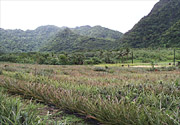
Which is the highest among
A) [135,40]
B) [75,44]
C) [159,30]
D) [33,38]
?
[33,38]

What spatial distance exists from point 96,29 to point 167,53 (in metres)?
135

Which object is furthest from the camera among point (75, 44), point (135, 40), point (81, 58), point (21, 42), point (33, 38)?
point (33, 38)

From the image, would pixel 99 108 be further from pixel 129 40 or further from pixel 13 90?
pixel 129 40

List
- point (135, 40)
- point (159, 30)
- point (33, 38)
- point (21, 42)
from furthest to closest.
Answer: point (33, 38)
point (21, 42)
point (159, 30)
point (135, 40)

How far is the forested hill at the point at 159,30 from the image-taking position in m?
98.5

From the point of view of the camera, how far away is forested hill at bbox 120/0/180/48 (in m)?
98.5

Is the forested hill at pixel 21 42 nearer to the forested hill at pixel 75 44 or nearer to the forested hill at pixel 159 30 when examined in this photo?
the forested hill at pixel 75 44

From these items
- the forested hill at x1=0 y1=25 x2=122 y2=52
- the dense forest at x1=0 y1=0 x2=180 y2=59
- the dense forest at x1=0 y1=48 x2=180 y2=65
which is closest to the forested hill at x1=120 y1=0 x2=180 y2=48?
the dense forest at x1=0 y1=0 x2=180 y2=59

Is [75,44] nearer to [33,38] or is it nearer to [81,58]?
[33,38]

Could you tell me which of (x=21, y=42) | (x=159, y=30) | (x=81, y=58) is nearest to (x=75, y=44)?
(x=21, y=42)

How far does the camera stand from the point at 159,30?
11644 centimetres

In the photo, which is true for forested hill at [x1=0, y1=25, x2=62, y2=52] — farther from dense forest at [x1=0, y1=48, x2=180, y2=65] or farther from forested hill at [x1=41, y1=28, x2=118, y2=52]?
dense forest at [x1=0, y1=48, x2=180, y2=65]

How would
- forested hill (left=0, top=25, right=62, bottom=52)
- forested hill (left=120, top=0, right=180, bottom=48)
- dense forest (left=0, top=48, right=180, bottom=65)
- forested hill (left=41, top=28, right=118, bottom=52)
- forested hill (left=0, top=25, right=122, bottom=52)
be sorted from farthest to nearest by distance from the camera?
1. forested hill (left=41, top=28, right=118, bottom=52)
2. forested hill (left=0, top=25, right=122, bottom=52)
3. forested hill (left=0, top=25, right=62, bottom=52)
4. forested hill (left=120, top=0, right=180, bottom=48)
5. dense forest (left=0, top=48, right=180, bottom=65)

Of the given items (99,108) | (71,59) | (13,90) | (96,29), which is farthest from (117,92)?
(96,29)
